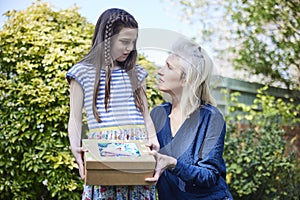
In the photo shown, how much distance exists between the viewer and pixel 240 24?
6.05 meters

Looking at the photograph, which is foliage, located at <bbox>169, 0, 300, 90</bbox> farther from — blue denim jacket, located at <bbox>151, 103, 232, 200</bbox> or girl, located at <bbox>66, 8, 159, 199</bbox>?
girl, located at <bbox>66, 8, 159, 199</bbox>

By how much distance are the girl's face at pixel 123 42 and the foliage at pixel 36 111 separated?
1.40 metres

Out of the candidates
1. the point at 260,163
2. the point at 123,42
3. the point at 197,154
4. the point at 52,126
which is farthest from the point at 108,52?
the point at 260,163

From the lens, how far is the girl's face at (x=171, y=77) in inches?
81.2

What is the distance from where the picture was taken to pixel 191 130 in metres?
2.09

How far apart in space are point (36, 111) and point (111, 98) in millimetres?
1492

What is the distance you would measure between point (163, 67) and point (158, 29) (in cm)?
26

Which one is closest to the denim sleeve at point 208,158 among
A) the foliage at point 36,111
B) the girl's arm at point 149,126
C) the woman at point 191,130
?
the woman at point 191,130

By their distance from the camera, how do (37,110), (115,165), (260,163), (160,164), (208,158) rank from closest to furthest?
1. (115,165)
2. (160,164)
3. (208,158)
4. (37,110)
5. (260,163)

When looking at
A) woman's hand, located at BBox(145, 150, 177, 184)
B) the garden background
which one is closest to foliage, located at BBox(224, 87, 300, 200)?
the garden background

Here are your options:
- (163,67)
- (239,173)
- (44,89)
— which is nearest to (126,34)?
(163,67)

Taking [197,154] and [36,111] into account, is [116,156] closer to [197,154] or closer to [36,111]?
[197,154]

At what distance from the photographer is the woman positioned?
203 centimetres

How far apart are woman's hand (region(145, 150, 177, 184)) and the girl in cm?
9
